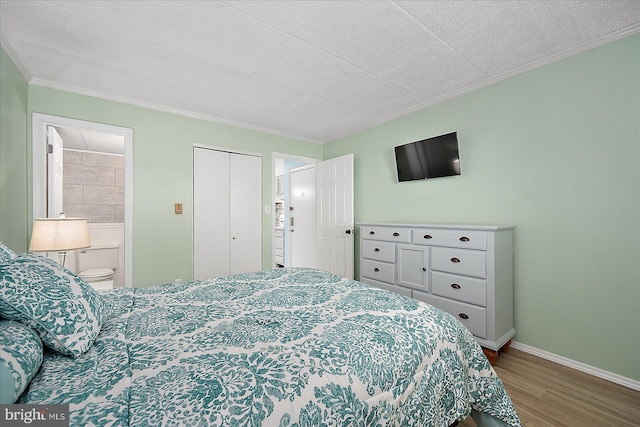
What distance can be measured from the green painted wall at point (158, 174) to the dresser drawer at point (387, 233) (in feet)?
7.44

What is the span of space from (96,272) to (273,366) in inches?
174

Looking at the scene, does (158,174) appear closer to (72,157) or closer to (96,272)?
(96,272)

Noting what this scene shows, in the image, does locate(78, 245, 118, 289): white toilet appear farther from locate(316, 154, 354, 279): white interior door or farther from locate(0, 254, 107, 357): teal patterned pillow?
locate(0, 254, 107, 357): teal patterned pillow

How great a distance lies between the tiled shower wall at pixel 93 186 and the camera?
4582 mm

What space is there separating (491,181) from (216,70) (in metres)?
2.82

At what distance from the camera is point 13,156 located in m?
2.22

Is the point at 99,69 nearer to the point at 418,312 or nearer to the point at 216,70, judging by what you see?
the point at 216,70

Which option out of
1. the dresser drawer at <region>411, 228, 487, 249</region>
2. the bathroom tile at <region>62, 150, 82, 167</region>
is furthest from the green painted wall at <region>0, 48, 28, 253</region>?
the dresser drawer at <region>411, 228, 487, 249</region>

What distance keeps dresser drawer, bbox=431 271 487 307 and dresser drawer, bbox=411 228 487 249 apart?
0.28m

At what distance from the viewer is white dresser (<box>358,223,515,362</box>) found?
86.0 inches

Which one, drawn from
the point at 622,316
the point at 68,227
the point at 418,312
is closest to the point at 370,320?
the point at 418,312

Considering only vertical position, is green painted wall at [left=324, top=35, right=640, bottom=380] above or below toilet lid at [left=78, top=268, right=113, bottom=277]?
above

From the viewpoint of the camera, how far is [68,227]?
82.3 inches

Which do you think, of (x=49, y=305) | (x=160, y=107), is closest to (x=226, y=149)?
(x=160, y=107)
